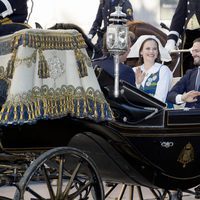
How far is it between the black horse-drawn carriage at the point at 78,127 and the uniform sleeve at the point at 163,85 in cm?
92

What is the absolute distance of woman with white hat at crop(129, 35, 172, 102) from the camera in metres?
6.72

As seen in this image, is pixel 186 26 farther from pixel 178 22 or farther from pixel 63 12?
pixel 63 12

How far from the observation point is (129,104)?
5.57 meters

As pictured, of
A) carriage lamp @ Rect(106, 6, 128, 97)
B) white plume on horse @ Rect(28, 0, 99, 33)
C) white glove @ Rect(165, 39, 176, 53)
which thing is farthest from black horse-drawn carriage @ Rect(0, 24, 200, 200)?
white plume on horse @ Rect(28, 0, 99, 33)

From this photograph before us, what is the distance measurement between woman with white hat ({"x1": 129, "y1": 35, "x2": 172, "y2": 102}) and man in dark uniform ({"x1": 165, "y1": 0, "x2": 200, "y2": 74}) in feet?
3.13

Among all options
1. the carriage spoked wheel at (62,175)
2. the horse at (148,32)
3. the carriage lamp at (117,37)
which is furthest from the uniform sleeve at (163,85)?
the horse at (148,32)

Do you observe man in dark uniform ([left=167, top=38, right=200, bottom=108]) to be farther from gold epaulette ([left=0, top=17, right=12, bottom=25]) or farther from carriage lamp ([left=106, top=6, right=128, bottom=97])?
gold epaulette ([left=0, top=17, right=12, bottom=25])

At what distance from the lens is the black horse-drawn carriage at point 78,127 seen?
16.7 feet

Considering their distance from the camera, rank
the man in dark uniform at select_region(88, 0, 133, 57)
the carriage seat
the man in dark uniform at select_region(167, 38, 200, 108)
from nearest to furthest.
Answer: the carriage seat
the man in dark uniform at select_region(167, 38, 200, 108)
the man in dark uniform at select_region(88, 0, 133, 57)

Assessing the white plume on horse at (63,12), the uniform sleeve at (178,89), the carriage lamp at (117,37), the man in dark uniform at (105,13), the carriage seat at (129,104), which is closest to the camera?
the carriage lamp at (117,37)

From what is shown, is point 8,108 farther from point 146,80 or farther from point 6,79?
A: point 146,80

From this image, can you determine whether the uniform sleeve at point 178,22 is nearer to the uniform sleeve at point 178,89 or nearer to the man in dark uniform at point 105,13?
the uniform sleeve at point 178,89

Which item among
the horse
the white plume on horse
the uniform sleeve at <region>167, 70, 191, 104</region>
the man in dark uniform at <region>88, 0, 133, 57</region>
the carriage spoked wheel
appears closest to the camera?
the carriage spoked wheel

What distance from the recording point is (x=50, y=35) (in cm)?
521
